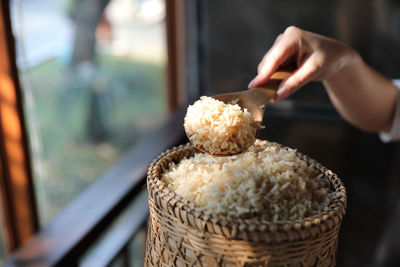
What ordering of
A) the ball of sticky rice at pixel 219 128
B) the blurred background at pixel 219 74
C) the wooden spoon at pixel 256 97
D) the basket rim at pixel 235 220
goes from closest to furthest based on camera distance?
the basket rim at pixel 235 220
the ball of sticky rice at pixel 219 128
the wooden spoon at pixel 256 97
the blurred background at pixel 219 74

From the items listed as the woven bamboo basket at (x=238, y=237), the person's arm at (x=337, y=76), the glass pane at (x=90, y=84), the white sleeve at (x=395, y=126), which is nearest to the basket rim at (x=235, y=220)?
the woven bamboo basket at (x=238, y=237)

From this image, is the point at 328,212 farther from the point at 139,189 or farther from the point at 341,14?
the point at 341,14

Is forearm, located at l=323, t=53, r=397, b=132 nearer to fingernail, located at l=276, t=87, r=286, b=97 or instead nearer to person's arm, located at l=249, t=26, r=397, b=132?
person's arm, located at l=249, t=26, r=397, b=132

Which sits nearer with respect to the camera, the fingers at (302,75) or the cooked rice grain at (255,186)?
the cooked rice grain at (255,186)

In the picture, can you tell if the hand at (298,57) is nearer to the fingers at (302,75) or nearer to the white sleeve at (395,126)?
the fingers at (302,75)

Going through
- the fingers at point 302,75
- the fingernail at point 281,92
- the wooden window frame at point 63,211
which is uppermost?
the fingers at point 302,75
